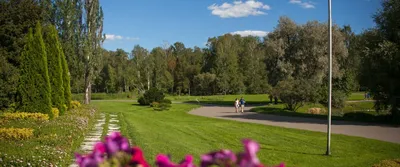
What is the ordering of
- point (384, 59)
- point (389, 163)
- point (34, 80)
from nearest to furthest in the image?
point (389, 163)
point (34, 80)
point (384, 59)

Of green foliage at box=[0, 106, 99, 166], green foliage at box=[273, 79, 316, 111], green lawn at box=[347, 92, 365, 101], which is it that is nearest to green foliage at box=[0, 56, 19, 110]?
green foliage at box=[0, 106, 99, 166]

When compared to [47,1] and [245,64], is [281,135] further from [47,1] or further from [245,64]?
[245,64]

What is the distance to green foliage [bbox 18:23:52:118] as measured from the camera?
1299 centimetres

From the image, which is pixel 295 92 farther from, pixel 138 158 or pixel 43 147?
pixel 138 158

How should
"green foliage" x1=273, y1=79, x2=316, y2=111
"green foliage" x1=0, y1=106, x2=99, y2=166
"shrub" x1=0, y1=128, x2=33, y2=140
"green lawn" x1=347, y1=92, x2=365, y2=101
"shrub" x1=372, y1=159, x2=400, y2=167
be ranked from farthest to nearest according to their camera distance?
"green lawn" x1=347, y1=92, x2=365, y2=101 → "green foliage" x1=273, y1=79, x2=316, y2=111 → "shrub" x1=372, y1=159, x2=400, y2=167 → "shrub" x1=0, y1=128, x2=33, y2=140 → "green foliage" x1=0, y1=106, x2=99, y2=166

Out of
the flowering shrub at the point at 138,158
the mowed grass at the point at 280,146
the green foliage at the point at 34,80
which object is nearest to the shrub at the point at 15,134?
the mowed grass at the point at 280,146

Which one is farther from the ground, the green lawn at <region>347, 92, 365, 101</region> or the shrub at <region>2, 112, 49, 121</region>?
the shrub at <region>2, 112, 49, 121</region>

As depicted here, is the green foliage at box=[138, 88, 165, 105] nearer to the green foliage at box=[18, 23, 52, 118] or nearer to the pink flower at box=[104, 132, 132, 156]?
the green foliage at box=[18, 23, 52, 118]

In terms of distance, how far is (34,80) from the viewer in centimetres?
1323

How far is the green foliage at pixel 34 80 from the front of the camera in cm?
1299

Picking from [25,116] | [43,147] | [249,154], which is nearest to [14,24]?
[25,116]

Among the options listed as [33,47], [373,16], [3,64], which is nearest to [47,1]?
[3,64]

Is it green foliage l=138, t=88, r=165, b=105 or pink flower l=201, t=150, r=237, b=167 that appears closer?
pink flower l=201, t=150, r=237, b=167

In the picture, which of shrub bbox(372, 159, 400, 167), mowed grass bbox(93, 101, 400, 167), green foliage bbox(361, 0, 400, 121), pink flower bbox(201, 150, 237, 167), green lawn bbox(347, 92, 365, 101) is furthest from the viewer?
green lawn bbox(347, 92, 365, 101)
